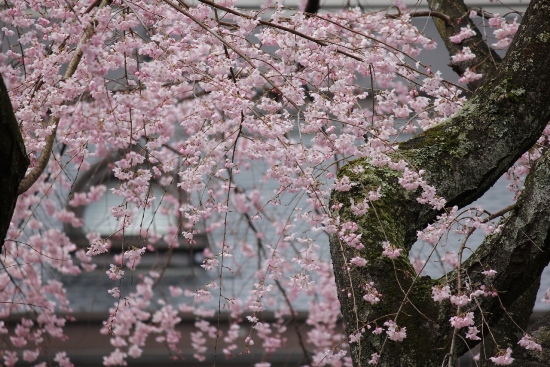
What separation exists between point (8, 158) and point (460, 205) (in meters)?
1.48

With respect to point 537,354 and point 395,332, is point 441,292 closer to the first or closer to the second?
point 395,332

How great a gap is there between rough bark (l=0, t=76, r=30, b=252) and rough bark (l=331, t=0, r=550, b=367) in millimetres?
994

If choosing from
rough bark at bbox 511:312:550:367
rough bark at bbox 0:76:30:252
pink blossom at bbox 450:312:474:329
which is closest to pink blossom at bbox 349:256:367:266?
pink blossom at bbox 450:312:474:329

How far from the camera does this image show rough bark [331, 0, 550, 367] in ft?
7.50

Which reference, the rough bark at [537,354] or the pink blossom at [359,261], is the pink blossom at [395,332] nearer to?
the pink blossom at [359,261]

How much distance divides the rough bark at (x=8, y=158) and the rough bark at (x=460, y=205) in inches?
39.1

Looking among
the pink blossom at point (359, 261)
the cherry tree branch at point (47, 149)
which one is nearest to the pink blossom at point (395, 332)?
the pink blossom at point (359, 261)

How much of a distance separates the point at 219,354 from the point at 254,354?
0.30 metres

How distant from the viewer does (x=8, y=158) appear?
5.82 ft

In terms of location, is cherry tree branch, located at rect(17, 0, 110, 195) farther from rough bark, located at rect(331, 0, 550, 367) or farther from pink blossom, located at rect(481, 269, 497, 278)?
pink blossom, located at rect(481, 269, 497, 278)

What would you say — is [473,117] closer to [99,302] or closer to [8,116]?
[8,116]

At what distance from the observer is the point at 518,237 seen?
7.82ft

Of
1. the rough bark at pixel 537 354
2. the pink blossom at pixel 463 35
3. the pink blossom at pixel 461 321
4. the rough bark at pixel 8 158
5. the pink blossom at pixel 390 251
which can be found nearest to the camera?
the rough bark at pixel 8 158

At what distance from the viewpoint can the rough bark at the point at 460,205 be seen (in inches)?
90.0
